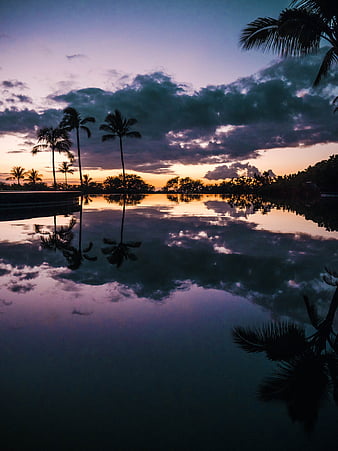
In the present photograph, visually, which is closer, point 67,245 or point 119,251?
point 119,251

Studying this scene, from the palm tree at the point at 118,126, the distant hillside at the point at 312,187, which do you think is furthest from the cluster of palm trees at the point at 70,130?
the distant hillside at the point at 312,187

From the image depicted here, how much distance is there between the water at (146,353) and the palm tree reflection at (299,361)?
0.06 meters

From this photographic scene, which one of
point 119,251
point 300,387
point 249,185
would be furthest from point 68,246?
point 249,185

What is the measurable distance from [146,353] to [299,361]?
108cm

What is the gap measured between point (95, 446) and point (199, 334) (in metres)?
1.15

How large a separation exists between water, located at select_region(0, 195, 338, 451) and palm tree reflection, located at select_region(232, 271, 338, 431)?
2.2 inches

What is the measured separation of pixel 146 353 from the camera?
6.06 ft

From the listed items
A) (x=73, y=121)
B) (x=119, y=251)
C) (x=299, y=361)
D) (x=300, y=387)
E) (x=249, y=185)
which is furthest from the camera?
(x=249, y=185)

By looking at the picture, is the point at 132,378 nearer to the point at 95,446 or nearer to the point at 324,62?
the point at 95,446

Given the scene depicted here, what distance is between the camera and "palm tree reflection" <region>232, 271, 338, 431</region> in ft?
4.74

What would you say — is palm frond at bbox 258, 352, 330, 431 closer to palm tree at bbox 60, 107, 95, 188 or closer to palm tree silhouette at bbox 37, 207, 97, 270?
palm tree silhouette at bbox 37, 207, 97, 270

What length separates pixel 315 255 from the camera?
486cm

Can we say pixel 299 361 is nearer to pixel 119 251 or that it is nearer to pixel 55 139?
pixel 119 251

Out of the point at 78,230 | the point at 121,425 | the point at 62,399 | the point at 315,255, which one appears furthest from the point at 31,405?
the point at 78,230
